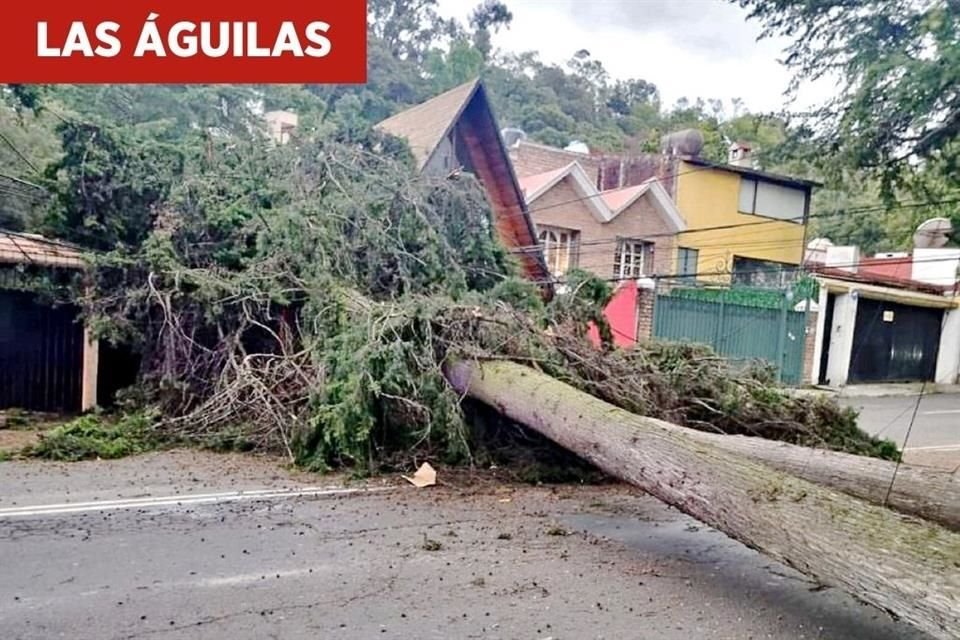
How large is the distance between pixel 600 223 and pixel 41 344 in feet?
45.5

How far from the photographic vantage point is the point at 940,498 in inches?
165

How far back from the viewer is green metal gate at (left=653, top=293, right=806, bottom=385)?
1580 centimetres

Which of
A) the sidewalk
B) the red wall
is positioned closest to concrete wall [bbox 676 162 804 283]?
the sidewalk

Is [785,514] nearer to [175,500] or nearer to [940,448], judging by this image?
[175,500]

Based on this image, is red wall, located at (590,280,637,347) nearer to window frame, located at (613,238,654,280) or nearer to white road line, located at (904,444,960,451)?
window frame, located at (613,238,654,280)

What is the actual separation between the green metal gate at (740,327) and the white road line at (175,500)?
442 inches

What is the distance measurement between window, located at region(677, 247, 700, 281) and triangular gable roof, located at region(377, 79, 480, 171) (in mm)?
9085

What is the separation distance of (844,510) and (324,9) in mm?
7024

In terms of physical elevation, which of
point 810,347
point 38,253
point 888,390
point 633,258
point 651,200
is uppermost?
point 651,200

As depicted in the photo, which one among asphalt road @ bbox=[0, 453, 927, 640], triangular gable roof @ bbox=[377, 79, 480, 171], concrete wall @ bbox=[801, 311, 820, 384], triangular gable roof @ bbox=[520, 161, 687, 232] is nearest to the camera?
asphalt road @ bbox=[0, 453, 927, 640]

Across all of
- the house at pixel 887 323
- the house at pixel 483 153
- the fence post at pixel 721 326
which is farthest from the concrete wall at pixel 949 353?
the house at pixel 483 153

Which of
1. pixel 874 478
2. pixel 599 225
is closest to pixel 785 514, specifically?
pixel 874 478

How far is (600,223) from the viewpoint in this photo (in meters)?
19.5

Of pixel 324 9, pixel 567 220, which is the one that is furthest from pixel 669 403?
pixel 567 220
